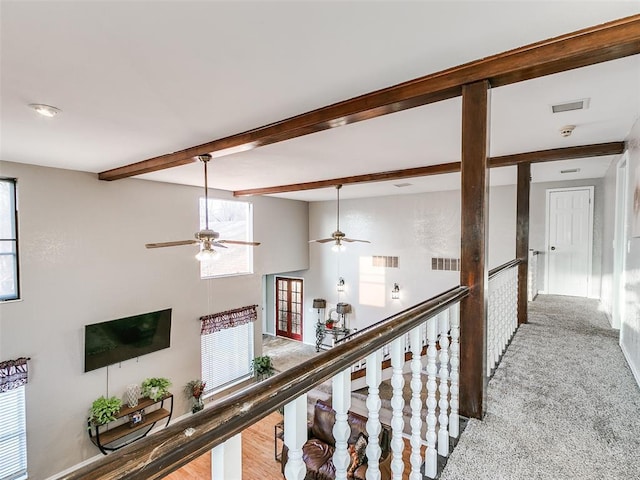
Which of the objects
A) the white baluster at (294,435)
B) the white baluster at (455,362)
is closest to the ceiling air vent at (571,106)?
the white baluster at (455,362)

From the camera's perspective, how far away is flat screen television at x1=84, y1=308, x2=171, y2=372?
17.5 feet

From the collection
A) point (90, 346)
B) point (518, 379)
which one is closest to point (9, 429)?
point (90, 346)

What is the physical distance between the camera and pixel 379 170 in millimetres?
5250

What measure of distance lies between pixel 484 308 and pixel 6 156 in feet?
18.5

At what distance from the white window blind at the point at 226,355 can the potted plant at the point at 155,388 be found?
1.05 meters

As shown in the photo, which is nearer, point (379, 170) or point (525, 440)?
point (525, 440)

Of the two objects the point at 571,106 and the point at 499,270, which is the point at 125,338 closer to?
the point at 499,270

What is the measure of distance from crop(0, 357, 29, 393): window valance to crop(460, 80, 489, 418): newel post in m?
5.71

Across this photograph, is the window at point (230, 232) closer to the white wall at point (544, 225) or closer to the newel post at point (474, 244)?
the newel post at point (474, 244)

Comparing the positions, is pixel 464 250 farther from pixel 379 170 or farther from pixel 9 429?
pixel 9 429

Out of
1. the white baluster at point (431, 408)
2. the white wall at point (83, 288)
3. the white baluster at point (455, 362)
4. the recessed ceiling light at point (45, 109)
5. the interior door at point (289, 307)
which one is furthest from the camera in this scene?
the interior door at point (289, 307)

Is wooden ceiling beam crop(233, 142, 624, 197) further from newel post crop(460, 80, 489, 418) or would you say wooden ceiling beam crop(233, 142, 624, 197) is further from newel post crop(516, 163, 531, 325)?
newel post crop(460, 80, 489, 418)

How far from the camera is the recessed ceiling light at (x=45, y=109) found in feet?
8.19

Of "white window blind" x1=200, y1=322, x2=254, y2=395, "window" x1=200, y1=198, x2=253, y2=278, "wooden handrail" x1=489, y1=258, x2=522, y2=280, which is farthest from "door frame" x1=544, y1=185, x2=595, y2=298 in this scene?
"white window blind" x1=200, y1=322, x2=254, y2=395
